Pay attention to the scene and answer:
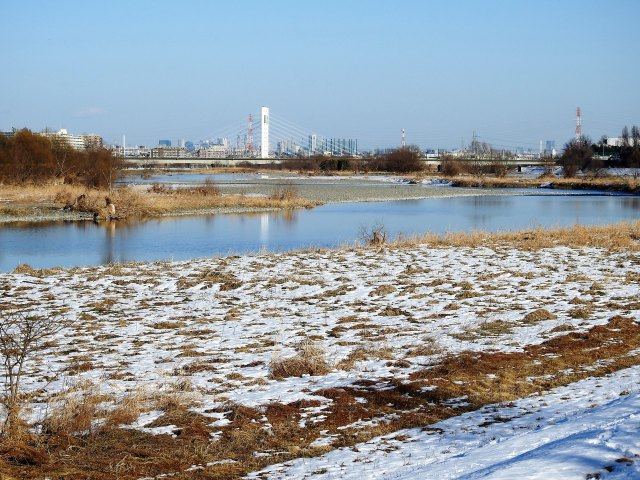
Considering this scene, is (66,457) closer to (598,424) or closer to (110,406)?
(110,406)

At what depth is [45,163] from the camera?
48844 mm

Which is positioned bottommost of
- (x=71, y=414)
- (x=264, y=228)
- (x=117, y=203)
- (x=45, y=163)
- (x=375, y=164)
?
(x=264, y=228)

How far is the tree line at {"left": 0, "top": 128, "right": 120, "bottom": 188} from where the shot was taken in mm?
46312

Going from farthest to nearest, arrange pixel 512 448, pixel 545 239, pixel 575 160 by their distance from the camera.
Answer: pixel 575 160, pixel 545 239, pixel 512 448

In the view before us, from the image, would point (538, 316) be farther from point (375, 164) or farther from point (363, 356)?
point (375, 164)

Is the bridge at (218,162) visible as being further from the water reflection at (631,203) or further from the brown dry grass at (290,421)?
the brown dry grass at (290,421)

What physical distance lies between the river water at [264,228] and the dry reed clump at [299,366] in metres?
10.8

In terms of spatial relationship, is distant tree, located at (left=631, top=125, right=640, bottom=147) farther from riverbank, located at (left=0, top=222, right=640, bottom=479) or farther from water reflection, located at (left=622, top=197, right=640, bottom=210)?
riverbank, located at (left=0, top=222, right=640, bottom=479)

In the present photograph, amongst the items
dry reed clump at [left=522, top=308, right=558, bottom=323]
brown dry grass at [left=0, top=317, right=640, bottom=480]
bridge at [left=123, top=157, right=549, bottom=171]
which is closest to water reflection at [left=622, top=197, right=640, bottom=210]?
dry reed clump at [left=522, top=308, right=558, bottom=323]

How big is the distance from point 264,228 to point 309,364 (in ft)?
72.5

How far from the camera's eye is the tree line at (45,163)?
152ft

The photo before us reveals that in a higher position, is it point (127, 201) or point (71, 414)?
point (127, 201)

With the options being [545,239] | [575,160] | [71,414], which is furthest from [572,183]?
[71,414]

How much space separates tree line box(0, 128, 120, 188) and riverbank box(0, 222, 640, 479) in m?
32.0
